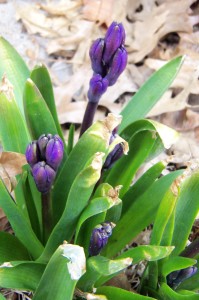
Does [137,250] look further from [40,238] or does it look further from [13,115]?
[13,115]

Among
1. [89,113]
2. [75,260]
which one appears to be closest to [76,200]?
[75,260]

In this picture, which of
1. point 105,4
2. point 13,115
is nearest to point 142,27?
point 105,4

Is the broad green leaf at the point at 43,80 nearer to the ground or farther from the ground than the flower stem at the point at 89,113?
farther from the ground

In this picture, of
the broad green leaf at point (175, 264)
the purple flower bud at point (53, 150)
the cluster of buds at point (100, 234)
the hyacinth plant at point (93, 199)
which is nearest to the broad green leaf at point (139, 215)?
the hyacinth plant at point (93, 199)

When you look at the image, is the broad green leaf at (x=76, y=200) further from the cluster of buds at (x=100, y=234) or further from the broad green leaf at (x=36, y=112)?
the broad green leaf at (x=36, y=112)

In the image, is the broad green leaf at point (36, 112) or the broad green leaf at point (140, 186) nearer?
the broad green leaf at point (36, 112)

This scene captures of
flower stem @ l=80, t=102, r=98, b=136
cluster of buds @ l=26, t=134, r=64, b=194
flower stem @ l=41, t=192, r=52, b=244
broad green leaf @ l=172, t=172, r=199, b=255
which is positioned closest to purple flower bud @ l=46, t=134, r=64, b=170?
cluster of buds @ l=26, t=134, r=64, b=194
